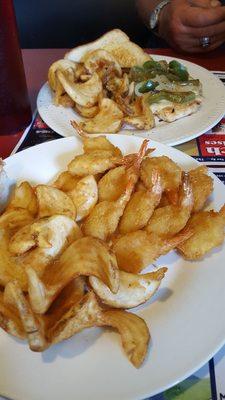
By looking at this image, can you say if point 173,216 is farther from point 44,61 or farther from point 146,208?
point 44,61

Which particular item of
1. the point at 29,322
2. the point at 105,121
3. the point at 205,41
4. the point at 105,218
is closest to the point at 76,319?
the point at 29,322

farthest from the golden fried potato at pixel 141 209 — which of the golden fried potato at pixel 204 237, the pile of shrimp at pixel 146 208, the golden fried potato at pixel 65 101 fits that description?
the golden fried potato at pixel 65 101

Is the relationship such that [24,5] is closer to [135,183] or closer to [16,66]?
[16,66]

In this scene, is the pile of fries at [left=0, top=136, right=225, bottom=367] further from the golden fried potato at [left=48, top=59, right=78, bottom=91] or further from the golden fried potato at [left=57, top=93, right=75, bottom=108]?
the golden fried potato at [left=48, top=59, right=78, bottom=91]

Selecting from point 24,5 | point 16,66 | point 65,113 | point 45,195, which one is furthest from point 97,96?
point 24,5

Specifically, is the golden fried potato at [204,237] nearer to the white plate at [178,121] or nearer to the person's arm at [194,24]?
the white plate at [178,121]

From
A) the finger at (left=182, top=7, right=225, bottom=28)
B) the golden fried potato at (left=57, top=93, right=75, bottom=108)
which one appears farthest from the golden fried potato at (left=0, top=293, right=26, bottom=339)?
the finger at (left=182, top=7, right=225, bottom=28)

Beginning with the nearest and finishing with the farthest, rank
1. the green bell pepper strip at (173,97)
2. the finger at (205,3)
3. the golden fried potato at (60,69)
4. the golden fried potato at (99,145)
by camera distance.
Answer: the golden fried potato at (99,145) < the green bell pepper strip at (173,97) < the golden fried potato at (60,69) < the finger at (205,3)
